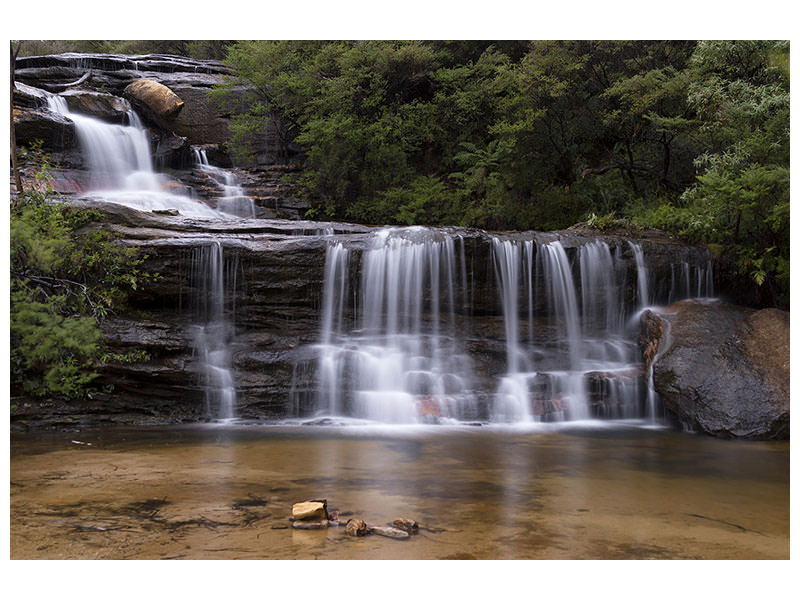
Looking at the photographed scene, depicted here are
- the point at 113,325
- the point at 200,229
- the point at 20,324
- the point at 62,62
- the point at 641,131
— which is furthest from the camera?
the point at 62,62

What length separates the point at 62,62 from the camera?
52.3 feet

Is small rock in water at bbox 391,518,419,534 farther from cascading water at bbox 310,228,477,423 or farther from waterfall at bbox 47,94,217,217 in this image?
waterfall at bbox 47,94,217,217

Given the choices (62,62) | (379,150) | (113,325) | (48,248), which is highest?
(62,62)

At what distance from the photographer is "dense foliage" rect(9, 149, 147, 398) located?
5.64m

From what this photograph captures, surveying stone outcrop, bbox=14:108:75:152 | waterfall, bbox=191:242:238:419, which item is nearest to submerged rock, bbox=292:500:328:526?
waterfall, bbox=191:242:238:419

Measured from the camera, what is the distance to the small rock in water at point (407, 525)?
12.7ft

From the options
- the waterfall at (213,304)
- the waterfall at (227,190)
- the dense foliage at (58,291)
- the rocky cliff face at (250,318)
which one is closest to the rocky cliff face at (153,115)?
the waterfall at (227,190)

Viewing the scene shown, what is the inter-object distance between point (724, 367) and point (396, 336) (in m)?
4.35

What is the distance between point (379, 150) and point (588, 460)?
996cm

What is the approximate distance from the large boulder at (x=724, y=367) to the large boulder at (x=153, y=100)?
515 inches

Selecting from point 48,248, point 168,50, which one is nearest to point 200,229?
point 48,248

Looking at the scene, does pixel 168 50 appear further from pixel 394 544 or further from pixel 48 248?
pixel 394 544

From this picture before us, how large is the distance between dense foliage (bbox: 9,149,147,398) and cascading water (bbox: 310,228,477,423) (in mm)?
2689

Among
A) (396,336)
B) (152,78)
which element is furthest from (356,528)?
(152,78)
